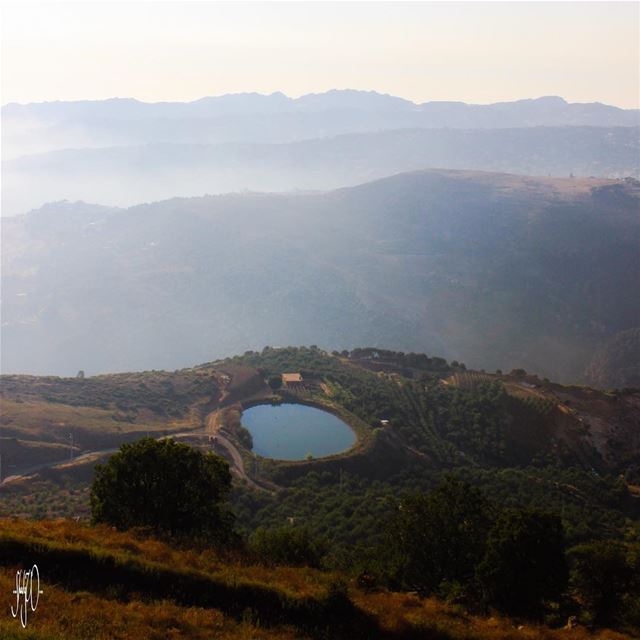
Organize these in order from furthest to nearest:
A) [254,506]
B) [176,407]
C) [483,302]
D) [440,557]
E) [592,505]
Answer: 1. [483,302]
2. [176,407]
3. [592,505]
4. [254,506]
5. [440,557]

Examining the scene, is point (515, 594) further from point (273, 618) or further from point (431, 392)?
point (431, 392)

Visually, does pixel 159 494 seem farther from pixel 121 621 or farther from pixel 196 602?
pixel 121 621

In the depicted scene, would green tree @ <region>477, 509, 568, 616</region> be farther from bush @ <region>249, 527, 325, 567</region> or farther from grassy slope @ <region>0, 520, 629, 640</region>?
bush @ <region>249, 527, 325, 567</region>

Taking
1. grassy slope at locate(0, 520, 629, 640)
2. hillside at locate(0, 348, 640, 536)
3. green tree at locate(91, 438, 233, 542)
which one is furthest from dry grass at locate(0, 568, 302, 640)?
hillside at locate(0, 348, 640, 536)

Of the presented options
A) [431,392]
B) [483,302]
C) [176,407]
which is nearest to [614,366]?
[483,302]

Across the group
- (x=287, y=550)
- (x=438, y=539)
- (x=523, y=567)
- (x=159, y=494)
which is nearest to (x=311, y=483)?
(x=438, y=539)

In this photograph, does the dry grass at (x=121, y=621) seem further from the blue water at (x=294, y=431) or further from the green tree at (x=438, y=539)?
the blue water at (x=294, y=431)
